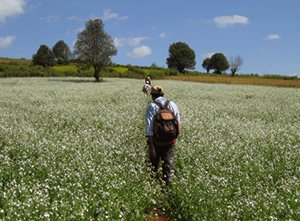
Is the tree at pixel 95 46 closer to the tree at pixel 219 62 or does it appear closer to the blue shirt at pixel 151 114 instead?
the blue shirt at pixel 151 114

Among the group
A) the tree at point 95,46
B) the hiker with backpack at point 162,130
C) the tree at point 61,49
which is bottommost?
the hiker with backpack at point 162,130

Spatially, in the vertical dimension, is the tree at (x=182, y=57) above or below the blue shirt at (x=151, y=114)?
above

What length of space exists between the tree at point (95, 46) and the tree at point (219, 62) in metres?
85.9

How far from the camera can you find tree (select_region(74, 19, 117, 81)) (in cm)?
4353

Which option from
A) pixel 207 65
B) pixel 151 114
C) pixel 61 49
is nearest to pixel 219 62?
pixel 207 65

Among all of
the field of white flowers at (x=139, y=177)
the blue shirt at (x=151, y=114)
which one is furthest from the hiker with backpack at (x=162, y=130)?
the field of white flowers at (x=139, y=177)

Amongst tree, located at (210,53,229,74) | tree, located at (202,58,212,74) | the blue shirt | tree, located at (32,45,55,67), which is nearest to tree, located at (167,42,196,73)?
tree, located at (210,53,229,74)

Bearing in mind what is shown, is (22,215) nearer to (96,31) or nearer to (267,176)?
(267,176)

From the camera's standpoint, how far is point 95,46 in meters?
44.2

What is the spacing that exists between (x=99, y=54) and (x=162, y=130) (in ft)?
131

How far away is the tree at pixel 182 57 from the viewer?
10575cm

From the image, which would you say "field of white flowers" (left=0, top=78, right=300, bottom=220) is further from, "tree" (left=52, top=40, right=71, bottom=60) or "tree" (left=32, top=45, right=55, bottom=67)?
"tree" (left=52, top=40, right=71, bottom=60)

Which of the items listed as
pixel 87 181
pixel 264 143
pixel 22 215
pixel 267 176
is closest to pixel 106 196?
pixel 87 181

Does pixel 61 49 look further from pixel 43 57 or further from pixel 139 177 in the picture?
pixel 139 177
